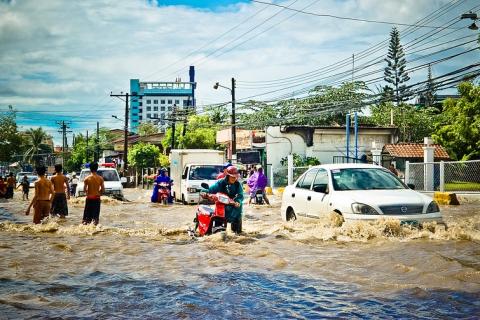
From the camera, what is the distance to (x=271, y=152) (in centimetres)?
3969

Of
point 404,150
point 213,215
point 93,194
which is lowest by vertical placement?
point 213,215

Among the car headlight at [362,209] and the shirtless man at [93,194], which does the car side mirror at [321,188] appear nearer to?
the car headlight at [362,209]

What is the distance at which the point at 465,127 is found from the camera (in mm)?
34250

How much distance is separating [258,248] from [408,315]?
4.55 metres

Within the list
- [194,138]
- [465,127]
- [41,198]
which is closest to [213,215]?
[41,198]

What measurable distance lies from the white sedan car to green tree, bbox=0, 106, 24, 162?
178 feet

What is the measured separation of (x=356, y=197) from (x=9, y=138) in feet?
189

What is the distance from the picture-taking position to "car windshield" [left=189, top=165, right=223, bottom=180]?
2205 cm

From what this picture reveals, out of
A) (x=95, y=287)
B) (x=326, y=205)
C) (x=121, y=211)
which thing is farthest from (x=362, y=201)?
(x=121, y=211)

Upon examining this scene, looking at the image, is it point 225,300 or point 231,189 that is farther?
point 231,189

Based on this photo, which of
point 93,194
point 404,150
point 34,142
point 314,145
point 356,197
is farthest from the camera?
point 34,142

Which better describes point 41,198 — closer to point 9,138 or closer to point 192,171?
point 192,171

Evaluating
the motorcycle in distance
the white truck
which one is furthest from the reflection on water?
the white truck

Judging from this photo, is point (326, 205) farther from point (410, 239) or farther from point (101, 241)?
point (101, 241)
